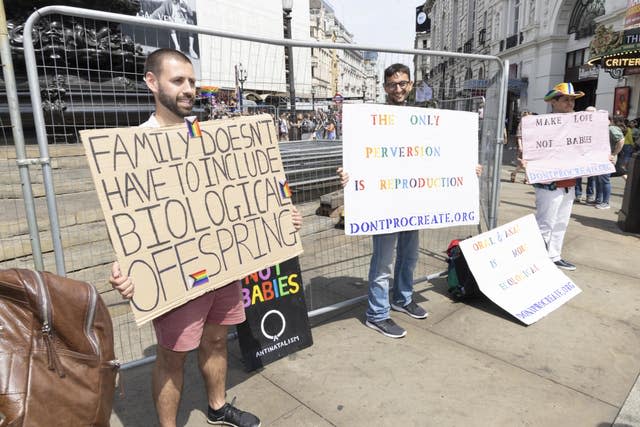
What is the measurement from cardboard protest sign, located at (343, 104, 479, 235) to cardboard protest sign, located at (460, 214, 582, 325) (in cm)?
39

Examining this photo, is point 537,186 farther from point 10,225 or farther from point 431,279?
point 10,225

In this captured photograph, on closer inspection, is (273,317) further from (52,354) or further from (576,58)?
(576,58)

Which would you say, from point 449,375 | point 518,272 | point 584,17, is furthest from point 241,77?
point 584,17

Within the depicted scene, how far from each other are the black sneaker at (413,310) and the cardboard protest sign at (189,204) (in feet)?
5.44

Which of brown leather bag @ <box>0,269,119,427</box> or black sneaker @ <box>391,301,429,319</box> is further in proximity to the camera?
black sneaker @ <box>391,301,429,319</box>

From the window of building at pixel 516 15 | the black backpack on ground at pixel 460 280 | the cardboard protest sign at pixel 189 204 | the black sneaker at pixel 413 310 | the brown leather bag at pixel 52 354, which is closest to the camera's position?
the brown leather bag at pixel 52 354

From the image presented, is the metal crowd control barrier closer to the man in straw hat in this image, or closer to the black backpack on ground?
the black backpack on ground

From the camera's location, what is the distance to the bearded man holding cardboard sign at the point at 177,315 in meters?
1.96

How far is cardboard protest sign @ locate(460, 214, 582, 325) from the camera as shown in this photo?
3682 mm

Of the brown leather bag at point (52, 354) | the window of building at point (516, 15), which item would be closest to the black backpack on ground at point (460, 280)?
the brown leather bag at point (52, 354)

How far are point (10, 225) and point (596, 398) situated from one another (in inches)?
188

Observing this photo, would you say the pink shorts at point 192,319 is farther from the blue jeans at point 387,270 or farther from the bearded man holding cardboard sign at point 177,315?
the blue jeans at point 387,270

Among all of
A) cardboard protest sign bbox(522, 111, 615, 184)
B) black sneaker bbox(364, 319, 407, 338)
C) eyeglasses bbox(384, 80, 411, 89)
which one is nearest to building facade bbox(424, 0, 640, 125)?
cardboard protest sign bbox(522, 111, 615, 184)

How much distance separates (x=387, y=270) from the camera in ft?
10.8
